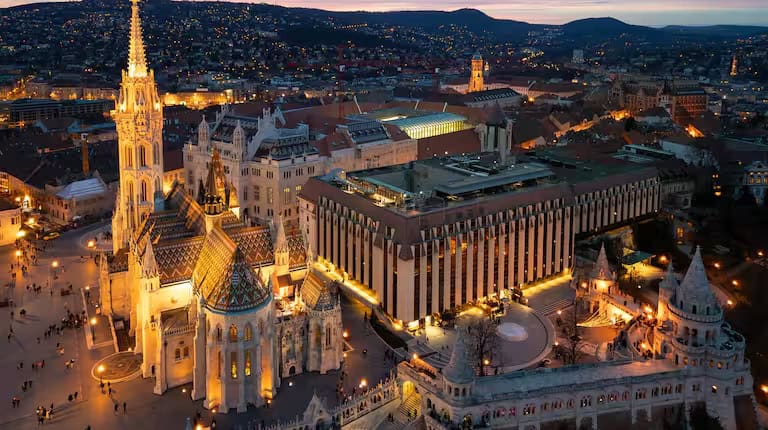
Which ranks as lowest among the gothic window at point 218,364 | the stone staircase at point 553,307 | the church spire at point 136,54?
the stone staircase at point 553,307

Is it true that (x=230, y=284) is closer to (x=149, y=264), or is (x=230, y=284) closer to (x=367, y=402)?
(x=149, y=264)

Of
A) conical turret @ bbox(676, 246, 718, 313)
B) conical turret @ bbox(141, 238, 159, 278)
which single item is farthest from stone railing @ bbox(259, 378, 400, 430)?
conical turret @ bbox(676, 246, 718, 313)

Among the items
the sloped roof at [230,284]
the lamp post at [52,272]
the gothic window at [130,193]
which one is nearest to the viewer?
the sloped roof at [230,284]

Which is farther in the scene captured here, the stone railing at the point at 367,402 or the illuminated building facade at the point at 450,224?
the illuminated building facade at the point at 450,224

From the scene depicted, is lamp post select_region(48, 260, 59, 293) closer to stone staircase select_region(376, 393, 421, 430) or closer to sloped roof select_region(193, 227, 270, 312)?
sloped roof select_region(193, 227, 270, 312)

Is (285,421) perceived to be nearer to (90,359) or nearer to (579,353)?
(90,359)

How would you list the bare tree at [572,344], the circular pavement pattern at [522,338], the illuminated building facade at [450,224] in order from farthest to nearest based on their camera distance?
the illuminated building facade at [450,224]
the circular pavement pattern at [522,338]
the bare tree at [572,344]

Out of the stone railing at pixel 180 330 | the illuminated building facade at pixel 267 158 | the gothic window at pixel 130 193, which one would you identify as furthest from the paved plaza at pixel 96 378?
the illuminated building facade at pixel 267 158

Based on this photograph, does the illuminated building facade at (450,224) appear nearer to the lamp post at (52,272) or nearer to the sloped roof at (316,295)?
the sloped roof at (316,295)
